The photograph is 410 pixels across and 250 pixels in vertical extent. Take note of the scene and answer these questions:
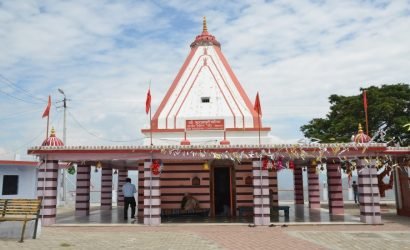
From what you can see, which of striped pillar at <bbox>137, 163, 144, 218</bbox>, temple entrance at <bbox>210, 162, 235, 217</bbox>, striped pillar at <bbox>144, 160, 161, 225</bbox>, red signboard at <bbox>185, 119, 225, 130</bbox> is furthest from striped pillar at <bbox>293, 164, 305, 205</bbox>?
striped pillar at <bbox>144, 160, 161, 225</bbox>

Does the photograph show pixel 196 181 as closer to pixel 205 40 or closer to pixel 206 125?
pixel 206 125

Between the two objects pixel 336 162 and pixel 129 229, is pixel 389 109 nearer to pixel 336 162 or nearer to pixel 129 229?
pixel 336 162

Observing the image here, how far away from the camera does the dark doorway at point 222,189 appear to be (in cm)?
1884

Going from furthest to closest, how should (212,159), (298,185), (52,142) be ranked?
1. (298,185)
2. (212,159)
3. (52,142)

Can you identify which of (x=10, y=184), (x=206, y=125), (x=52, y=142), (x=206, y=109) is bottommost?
(x=10, y=184)

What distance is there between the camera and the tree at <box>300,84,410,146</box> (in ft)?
86.3

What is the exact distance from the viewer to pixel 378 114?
27062 mm

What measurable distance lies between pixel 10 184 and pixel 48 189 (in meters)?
10.9

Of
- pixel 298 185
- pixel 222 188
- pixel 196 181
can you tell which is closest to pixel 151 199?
pixel 196 181

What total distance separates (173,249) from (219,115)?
36.0 ft

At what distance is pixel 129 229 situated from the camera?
45.9 ft

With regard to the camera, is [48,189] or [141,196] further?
[141,196]

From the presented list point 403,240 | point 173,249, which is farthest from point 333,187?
point 173,249

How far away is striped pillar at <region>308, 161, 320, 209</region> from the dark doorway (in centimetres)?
638
